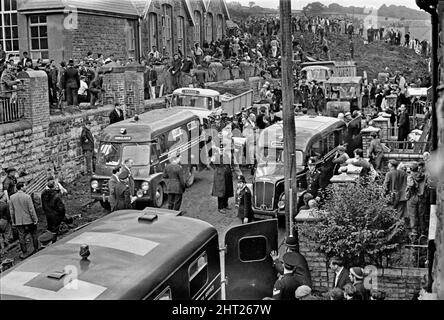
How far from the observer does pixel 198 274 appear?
347 inches

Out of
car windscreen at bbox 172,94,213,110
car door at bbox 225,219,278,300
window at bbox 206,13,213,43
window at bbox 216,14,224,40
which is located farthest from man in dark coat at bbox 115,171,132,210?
window at bbox 216,14,224,40

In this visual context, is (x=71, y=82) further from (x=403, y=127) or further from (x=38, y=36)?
(x=403, y=127)

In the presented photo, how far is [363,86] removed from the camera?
37656 millimetres

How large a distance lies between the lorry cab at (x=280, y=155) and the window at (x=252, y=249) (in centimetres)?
563

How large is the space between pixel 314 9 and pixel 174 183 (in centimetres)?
4833

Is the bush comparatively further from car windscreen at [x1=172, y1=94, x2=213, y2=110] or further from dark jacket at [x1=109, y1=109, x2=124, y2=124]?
car windscreen at [x1=172, y1=94, x2=213, y2=110]

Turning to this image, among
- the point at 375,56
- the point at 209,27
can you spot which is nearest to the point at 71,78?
the point at 209,27

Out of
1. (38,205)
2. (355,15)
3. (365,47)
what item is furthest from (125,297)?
(355,15)

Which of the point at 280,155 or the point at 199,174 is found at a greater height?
the point at 280,155

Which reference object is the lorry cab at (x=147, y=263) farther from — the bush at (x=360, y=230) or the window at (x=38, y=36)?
the window at (x=38, y=36)

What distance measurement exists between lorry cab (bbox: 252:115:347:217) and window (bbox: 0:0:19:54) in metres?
15.1

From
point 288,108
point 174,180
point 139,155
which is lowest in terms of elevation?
point 174,180

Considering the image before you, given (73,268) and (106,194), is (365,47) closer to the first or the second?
(106,194)
